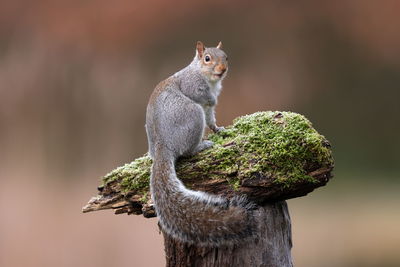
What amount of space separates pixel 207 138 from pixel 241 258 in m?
0.93

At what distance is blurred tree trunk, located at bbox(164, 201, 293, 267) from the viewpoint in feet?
12.0

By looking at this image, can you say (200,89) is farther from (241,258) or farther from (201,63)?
(241,258)

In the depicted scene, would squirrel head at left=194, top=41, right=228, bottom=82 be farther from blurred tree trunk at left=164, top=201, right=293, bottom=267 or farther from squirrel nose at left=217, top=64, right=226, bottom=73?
blurred tree trunk at left=164, top=201, right=293, bottom=267

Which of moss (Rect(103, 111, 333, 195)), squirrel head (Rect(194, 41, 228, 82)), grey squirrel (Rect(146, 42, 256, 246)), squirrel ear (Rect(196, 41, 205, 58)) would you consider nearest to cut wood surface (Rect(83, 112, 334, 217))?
moss (Rect(103, 111, 333, 195))

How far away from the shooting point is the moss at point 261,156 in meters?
3.55

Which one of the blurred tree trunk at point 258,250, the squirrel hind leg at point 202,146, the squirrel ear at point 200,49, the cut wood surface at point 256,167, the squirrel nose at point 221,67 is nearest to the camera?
the cut wood surface at point 256,167

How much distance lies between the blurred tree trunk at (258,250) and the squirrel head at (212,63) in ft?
3.35

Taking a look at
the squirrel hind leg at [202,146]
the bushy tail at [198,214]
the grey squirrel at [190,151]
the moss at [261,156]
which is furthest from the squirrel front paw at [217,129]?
the bushy tail at [198,214]

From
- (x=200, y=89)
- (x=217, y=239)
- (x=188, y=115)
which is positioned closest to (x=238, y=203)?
(x=217, y=239)

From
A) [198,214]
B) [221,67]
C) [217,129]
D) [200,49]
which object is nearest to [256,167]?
[198,214]

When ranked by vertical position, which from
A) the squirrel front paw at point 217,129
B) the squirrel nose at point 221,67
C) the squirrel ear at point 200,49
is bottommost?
the squirrel front paw at point 217,129

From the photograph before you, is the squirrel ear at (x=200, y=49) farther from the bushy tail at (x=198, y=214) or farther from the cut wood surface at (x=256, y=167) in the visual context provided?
the bushy tail at (x=198, y=214)

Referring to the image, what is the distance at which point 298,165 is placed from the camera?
3561 mm

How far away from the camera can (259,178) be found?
354 centimetres
